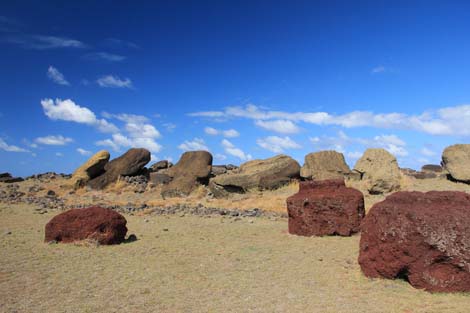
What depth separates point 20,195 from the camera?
23.2 metres

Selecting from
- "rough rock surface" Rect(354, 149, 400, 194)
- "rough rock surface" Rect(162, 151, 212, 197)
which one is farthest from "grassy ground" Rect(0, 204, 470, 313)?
"rough rock surface" Rect(162, 151, 212, 197)

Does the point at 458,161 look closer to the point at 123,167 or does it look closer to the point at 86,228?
the point at 123,167

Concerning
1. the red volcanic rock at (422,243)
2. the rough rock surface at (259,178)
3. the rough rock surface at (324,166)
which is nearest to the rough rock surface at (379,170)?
the rough rock surface at (324,166)

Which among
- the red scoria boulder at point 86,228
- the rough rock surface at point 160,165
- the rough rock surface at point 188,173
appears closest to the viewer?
the red scoria boulder at point 86,228

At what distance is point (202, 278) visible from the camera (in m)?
7.36

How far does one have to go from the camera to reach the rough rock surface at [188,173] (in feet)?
71.8

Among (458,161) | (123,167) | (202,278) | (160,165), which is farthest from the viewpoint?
(160,165)

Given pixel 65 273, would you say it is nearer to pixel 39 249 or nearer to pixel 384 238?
pixel 39 249

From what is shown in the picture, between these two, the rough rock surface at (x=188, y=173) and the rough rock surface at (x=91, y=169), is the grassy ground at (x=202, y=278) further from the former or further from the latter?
the rough rock surface at (x=91, y=169)

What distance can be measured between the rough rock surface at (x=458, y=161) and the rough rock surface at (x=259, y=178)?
301 inches

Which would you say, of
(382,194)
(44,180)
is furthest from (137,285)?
(44,180)

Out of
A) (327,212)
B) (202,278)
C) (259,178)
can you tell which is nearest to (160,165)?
(259,178)

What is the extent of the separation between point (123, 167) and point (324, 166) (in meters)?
11.9

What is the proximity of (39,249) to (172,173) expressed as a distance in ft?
46.8
